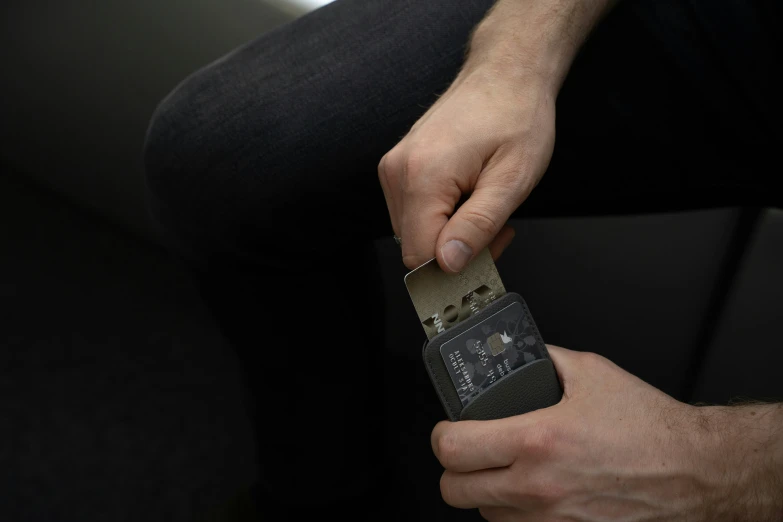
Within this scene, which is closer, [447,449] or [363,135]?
[447,449]

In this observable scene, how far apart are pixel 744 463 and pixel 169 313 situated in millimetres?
907

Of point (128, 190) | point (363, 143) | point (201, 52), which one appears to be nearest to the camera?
point (363, 143)

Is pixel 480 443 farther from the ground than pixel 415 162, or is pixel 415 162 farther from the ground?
pixel 415 162

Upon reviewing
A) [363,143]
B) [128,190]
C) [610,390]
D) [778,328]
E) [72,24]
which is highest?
[72,24]

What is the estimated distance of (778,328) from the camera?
1.01 metres

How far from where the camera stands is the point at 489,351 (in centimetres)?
57

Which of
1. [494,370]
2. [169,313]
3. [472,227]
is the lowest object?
[494,370]

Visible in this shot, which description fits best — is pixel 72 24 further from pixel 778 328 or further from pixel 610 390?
pixel 778 328

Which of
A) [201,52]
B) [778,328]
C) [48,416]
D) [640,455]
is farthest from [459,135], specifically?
[48,416]

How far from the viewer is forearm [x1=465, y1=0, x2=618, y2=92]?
0.60 metres

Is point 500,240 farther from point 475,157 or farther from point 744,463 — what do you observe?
point 744,463

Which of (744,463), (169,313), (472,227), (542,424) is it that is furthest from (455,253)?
(169,313)

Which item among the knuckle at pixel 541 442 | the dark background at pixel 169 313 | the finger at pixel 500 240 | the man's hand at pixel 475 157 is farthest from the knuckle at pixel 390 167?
the dark background at pixel 169 313

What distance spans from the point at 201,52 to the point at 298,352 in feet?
1.52
